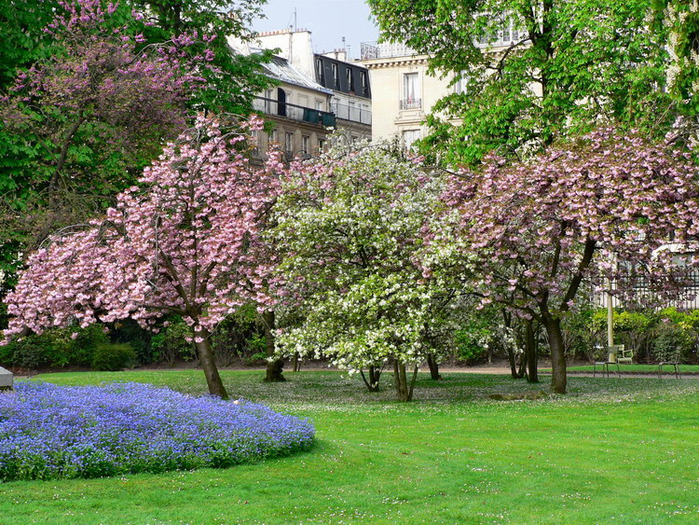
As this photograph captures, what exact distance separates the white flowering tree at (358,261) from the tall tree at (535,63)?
6.89 m

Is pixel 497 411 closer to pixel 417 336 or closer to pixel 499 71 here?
pixel 417 336

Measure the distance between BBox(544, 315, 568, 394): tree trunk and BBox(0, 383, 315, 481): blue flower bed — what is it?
1215 cm

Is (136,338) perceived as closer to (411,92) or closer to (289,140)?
(411,92)

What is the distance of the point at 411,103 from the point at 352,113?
19.8 m

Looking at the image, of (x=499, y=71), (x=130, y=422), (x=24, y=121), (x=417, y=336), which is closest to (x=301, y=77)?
(x=499, y=71)

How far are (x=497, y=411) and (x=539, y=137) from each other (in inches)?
524

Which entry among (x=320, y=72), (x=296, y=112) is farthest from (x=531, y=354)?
(x=320, y=72)

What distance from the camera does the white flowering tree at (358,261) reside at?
22.0 metres

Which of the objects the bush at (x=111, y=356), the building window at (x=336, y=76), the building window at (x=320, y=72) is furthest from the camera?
the building window at (x=336, y=76)

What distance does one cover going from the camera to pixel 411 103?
6041cm

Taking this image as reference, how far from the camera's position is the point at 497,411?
21188mm

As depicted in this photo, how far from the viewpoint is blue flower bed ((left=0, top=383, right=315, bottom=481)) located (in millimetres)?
11688

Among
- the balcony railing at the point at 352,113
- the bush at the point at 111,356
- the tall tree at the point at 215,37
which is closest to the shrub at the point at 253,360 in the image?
the bush at the point at 111,356

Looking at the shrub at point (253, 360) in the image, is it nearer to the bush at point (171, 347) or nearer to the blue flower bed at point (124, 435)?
the bush at point (171, 347)
